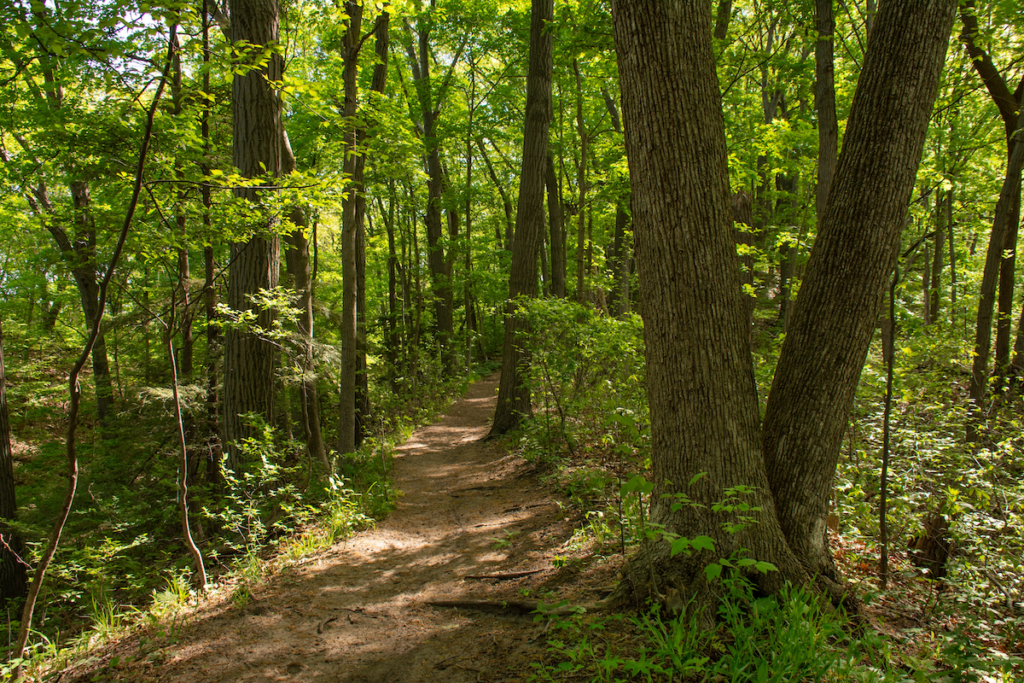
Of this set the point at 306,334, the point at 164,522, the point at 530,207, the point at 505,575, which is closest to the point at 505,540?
the point at 505,575

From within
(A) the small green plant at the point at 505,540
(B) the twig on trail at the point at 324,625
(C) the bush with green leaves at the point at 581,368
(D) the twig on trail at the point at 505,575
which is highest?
(C) the bush with green leaves at the point at 581,368

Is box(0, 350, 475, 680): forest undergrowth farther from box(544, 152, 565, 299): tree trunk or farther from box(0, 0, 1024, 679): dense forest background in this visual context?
box(544, 152, 565, 299): tree trunk

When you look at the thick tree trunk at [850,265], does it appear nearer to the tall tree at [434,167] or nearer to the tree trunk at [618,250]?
the tree trunk at [618,250]

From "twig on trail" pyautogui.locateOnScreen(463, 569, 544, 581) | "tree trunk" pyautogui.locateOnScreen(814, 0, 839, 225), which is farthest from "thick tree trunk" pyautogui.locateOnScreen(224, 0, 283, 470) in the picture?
"tree trunk" pyautogui.locateOnScreen(814, 0, 839, 225)

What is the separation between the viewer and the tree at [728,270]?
2.78 m

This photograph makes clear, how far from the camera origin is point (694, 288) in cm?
282

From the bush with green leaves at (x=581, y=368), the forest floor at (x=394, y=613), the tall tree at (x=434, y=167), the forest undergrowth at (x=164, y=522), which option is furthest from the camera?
the tall tree at (x=434, y=167)

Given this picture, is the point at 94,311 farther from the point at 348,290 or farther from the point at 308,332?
the point at 348,290

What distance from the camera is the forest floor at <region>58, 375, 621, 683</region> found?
9.92 feet

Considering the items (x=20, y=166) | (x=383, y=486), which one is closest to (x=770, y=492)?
(x=383, y=486)

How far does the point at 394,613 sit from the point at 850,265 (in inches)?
155

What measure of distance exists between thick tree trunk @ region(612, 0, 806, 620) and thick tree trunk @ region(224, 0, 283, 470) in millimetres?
5044

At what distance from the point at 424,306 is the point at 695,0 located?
16.8 meters

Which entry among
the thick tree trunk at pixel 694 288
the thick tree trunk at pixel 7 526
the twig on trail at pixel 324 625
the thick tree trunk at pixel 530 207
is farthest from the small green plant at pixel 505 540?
the thick tree trunk at pixel 7 526
